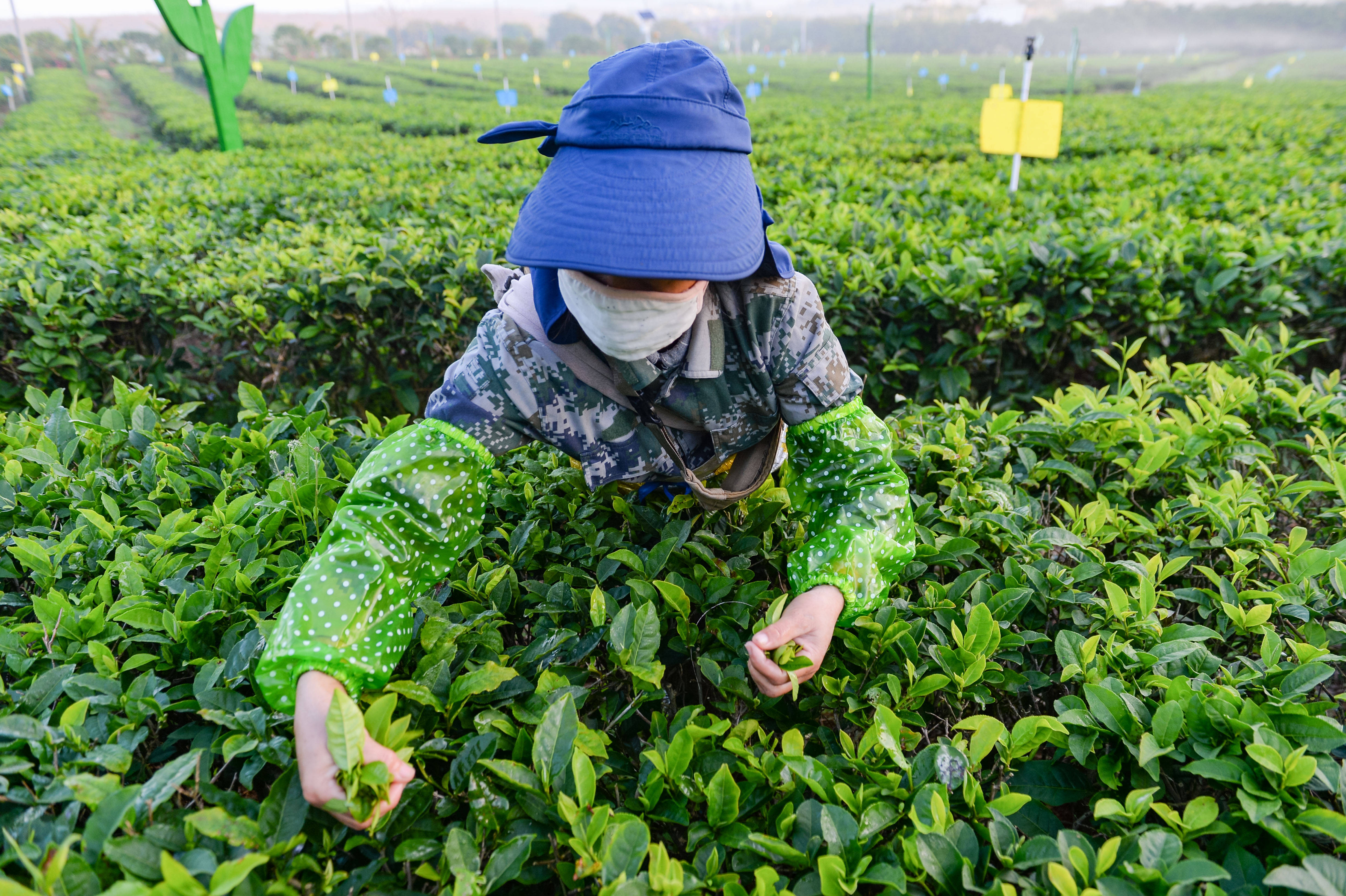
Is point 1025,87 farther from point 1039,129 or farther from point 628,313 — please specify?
point 628,313

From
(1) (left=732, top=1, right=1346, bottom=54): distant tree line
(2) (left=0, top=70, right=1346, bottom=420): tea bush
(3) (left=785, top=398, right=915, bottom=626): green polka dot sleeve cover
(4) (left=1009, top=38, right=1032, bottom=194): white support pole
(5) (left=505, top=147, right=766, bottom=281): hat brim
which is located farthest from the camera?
(1) (left=732, top=1, right=1346, bottom=54): distant tree line

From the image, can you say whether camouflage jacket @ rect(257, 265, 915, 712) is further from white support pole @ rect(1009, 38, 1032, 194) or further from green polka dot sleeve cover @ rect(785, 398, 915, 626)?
white support pole @ rect(1009, 38, 1032, 194)

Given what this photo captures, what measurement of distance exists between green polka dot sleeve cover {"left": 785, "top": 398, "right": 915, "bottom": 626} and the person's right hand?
2.39ft

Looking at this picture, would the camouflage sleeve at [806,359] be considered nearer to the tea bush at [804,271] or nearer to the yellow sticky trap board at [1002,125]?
the tea bush at [804,271]

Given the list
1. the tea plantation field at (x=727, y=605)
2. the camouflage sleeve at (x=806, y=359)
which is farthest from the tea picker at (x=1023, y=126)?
the camouflage sleeve at (x=806, y=359)

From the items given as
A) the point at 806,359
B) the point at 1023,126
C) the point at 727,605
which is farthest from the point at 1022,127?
the point at 727,605

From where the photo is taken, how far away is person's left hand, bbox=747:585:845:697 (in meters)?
1.14

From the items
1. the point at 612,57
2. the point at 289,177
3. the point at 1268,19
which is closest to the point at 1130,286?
the point at 612,57

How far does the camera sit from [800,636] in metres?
1.22

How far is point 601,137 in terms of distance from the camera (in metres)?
1.14

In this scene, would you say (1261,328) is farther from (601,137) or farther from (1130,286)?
(601,137)

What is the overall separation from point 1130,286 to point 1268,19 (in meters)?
113

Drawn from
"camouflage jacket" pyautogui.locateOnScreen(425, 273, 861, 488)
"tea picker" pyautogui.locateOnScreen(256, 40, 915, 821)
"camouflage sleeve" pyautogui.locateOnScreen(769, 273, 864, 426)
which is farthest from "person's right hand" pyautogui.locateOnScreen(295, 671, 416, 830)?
"camouflage sleeve" pyautogui.locateOnScreen(769, 273, 864, 426)

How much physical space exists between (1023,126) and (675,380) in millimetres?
3726
